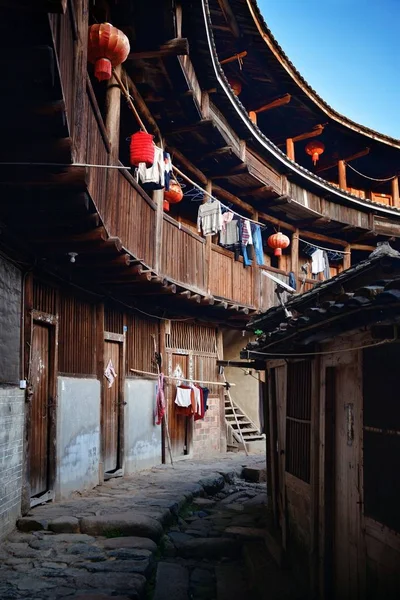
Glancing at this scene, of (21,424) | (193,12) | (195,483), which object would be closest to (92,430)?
(195,483)

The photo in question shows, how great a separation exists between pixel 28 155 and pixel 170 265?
7.74 metres

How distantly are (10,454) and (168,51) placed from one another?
6.88m

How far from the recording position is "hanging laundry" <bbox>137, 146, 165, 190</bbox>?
34.1 feet

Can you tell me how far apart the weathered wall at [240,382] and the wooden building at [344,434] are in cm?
1127

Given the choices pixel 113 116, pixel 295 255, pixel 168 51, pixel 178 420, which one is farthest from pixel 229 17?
pixel 178 420

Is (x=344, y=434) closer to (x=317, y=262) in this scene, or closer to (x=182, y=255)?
(x=182, y=255)

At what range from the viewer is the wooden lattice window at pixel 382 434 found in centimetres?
496

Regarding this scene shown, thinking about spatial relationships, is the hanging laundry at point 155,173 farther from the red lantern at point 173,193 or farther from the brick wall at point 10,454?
the brick wall at point 10,454

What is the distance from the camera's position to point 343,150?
76.6ft

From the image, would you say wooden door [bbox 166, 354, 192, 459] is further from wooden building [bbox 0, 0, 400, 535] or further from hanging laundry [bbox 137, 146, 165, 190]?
hanging laundry [bbox 137, 146, 165, 190]

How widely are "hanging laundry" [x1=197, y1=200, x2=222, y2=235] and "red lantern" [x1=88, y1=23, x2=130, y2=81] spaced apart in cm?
685

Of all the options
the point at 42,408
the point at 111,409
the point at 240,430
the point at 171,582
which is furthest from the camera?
the point at 240,430

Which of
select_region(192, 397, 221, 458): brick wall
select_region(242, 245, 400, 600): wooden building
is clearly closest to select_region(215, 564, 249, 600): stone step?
select_region(242, 245, 400, 600): wooden building

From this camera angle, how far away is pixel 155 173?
1055cm
